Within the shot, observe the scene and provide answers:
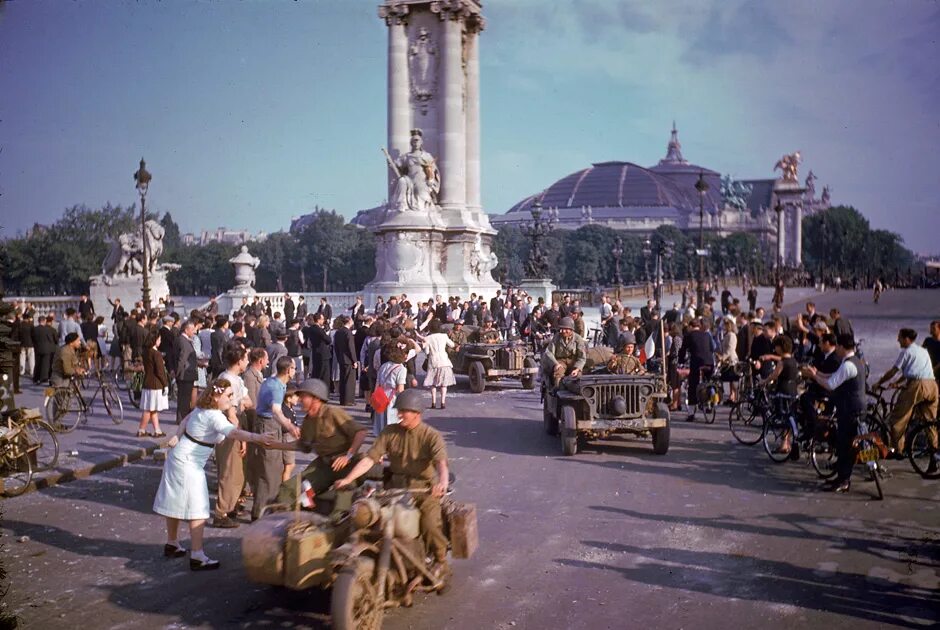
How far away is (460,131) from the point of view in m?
43.8

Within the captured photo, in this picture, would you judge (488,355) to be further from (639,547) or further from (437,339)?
(639,547)

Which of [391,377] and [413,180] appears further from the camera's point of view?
[413,180]

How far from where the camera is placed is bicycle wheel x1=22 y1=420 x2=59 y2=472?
41.2 ft

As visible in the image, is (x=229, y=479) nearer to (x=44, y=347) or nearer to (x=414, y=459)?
(x=414, y=459)

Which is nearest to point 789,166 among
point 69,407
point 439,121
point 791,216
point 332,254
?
point 791,216

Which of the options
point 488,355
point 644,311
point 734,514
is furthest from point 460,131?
point 734,514

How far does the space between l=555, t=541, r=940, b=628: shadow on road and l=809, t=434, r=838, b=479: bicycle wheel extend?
3.87 m

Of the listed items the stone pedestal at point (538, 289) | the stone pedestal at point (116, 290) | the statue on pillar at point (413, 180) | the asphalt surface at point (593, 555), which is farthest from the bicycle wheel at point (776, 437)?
the stone pedestal at point (538, 289)

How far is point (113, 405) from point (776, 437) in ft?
40.1

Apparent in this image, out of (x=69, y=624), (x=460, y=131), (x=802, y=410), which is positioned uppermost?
(x=460, y=131)

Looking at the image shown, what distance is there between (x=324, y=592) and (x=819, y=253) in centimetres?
16130

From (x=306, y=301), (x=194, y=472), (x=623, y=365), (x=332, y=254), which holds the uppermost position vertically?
(x=332, y=254)

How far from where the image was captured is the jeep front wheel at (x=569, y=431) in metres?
14.4

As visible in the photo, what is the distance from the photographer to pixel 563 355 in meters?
16.5
